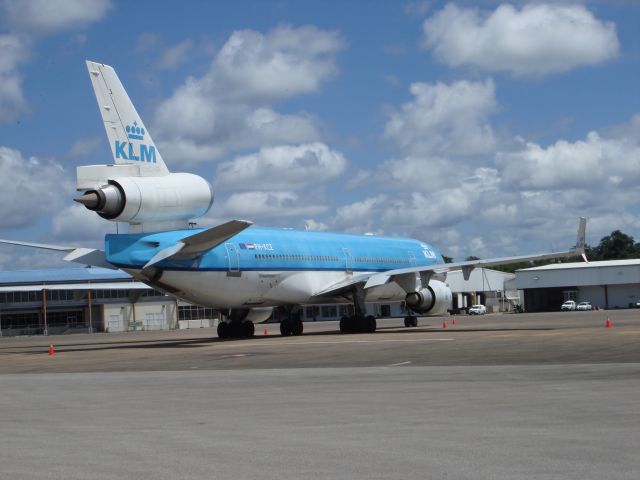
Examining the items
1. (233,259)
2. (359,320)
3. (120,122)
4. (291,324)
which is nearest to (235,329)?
(291,324)

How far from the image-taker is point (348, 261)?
43.7 meters

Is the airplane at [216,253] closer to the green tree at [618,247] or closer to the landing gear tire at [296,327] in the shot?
the landing gear tire at [296,327]

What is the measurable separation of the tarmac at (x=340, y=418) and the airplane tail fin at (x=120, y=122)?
9.27 metres

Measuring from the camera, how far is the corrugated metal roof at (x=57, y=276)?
93562mm

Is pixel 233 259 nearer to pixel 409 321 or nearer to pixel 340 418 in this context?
pixel 409 321

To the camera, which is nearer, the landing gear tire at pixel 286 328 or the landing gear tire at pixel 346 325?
the landing gear tire at pixel 346 325

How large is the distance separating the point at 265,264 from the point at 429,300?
8.57 m

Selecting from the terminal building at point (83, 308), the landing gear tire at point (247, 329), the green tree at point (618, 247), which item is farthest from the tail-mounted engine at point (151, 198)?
the green tree at point (618, 247)

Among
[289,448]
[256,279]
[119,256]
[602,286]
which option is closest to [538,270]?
[602,286]

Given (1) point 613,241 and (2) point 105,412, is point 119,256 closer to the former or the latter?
(2) point 105,412

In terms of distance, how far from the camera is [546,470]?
8.09m

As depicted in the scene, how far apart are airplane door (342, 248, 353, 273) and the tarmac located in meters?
19.5

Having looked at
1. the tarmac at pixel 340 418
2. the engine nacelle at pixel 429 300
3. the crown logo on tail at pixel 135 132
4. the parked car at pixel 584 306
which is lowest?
the tarmac at pixel 340 418

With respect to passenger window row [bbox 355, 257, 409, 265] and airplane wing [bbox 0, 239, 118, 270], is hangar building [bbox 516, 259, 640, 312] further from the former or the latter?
airplane wing [bbox 0, 239, 118, 270]
